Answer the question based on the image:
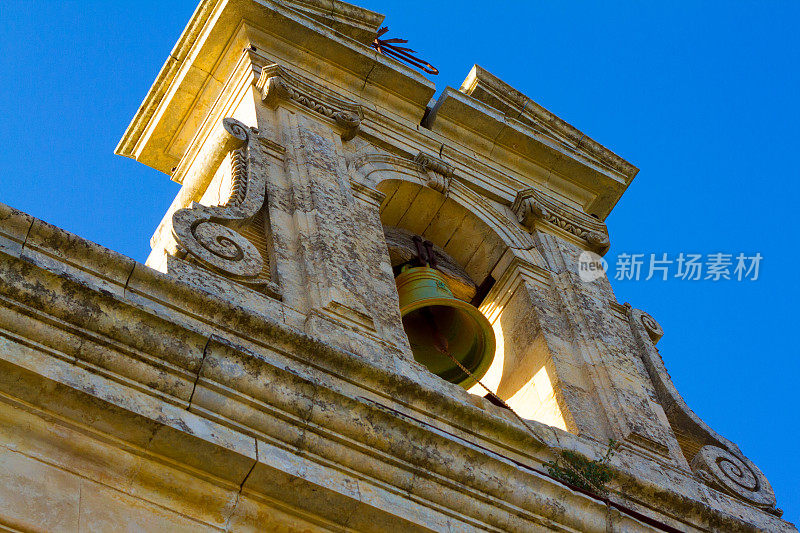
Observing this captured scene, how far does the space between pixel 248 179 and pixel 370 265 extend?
39.4 inches

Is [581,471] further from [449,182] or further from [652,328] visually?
[449,182]

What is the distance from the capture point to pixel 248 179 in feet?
30.2

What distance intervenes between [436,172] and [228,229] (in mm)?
3147

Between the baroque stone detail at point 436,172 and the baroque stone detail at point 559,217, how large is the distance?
660 millimetres

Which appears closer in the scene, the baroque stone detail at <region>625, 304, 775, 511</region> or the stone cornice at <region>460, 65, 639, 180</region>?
the baroque stone detail at <region>625, 304, 775, 511</region>

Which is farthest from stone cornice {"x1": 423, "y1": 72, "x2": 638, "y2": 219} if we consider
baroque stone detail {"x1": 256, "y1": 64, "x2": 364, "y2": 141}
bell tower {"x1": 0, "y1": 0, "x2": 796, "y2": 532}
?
baroque stone detail {"x1": 256, "y1": 64, "x2": 364, "y2": 141}

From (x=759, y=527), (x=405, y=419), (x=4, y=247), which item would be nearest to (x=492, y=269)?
(x=759, y=527)

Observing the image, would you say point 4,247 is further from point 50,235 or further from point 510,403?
point 510,403

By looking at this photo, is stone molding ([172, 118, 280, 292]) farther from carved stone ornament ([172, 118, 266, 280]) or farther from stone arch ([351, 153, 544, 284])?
stone arch ([351, 153, 544, 284])

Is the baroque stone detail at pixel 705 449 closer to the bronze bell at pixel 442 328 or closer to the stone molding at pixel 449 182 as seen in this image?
the stone molding at pixel 449 182

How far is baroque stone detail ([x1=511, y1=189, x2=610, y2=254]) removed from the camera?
11.4 m

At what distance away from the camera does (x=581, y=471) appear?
780 centimetres

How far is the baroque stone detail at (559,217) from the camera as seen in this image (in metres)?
11.4

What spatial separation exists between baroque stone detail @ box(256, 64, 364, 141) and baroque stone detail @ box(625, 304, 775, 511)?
103 inches
